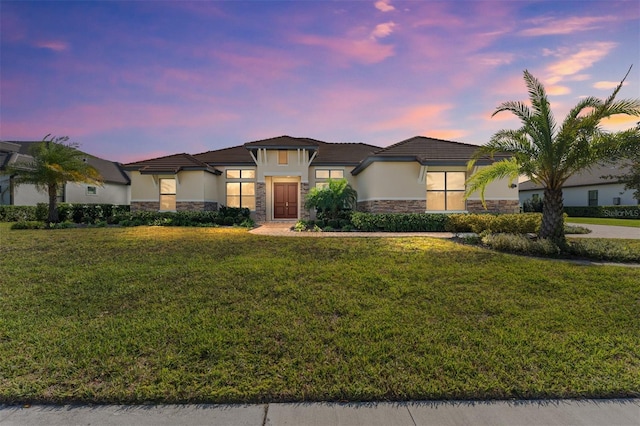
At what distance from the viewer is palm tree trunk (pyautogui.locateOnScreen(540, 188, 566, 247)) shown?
29.5ft

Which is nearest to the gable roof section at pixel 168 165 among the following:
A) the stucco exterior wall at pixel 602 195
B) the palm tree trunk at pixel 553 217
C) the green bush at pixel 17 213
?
the green bush at pixel 17 213

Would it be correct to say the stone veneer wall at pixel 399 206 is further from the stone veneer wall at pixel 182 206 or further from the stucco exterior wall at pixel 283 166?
the stone veneer wall at pixel 182 206

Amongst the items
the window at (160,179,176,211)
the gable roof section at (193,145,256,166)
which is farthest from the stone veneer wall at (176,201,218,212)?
the gable roof section at (193,145,256,166)

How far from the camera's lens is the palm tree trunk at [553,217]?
355 inches

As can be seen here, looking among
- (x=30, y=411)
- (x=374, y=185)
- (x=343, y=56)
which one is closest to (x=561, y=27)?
(x=343, y=56)

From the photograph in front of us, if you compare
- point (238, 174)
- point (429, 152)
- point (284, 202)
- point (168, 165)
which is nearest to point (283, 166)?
point (284, 202)

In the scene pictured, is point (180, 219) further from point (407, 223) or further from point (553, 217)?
point (553, 217)

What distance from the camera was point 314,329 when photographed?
163 inches

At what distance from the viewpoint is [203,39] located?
373 inches

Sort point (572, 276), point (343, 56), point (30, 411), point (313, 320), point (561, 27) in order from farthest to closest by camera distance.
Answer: point (343, 56)
point (561, 27)
point (572, 276)
point (313, 320)
point (30, 411)

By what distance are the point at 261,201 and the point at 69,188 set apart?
17.8 meters

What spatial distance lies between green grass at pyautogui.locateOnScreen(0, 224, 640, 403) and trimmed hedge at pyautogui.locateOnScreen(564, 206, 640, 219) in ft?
85.7

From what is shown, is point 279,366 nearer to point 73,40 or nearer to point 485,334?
point 485,334

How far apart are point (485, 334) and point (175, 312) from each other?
4535 mm
